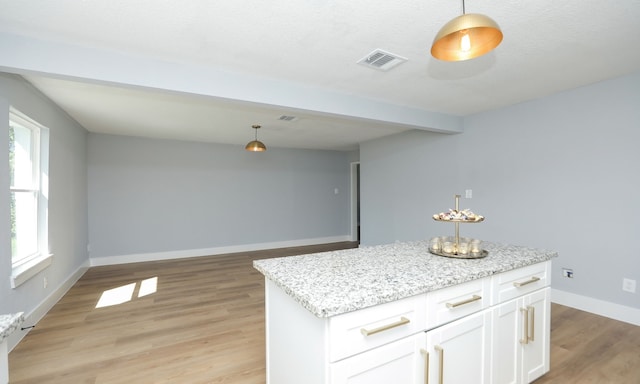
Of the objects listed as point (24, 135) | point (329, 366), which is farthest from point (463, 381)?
point (24, 135)

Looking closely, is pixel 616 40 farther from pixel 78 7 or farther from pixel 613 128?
pixel 78 7

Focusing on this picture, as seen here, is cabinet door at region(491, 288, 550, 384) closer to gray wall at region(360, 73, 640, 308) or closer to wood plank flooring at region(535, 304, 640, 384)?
wood plank flooring at region(535, 304, 640, 384)

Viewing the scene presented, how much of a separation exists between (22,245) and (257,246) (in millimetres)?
4019

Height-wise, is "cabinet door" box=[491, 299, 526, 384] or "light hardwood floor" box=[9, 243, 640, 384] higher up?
"cabinet door" box=[491, 299, 526, 384]

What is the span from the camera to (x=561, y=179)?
3.37 m

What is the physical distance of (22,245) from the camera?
2.99 m

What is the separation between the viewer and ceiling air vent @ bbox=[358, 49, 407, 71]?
7.77 feet

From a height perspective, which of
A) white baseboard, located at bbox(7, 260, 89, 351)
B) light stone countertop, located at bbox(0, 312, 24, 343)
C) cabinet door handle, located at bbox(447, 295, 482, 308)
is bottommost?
white baseboard, located at bbox(7, 260, 89, 351)

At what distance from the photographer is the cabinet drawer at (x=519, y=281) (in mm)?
1742

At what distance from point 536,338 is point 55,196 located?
4.91 meters

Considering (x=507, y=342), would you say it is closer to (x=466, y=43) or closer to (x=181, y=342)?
(x=466, y=43)

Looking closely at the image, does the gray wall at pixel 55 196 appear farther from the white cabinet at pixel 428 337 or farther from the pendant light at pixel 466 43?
the pendant light at pixel 466 43

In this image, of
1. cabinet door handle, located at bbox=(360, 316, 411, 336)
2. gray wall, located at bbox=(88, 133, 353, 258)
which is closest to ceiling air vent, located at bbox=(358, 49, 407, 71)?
cabinet door handle, located at bbox=(360, 316, 411, 336)

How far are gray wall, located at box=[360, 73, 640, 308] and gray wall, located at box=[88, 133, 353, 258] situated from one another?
2.96 meters
